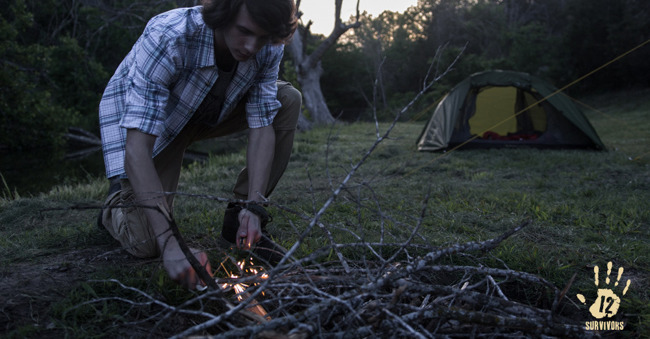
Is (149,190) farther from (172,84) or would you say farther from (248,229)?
(172,84)

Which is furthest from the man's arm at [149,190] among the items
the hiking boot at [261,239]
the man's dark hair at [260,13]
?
the man's dark hair at [260,13]

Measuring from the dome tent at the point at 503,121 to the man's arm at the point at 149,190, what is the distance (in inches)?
207

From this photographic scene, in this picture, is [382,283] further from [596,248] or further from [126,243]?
[596,248]

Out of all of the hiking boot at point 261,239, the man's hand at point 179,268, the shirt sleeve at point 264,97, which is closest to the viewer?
the man's hand at point 179,268

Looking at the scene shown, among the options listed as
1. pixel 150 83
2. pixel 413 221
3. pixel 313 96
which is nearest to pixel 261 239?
pixel 150 83

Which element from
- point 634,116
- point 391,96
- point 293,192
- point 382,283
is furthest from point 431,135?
point 391,96

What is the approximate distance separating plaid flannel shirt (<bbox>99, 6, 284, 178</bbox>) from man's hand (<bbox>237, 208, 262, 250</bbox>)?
49cm

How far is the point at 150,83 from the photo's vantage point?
1.83 meters

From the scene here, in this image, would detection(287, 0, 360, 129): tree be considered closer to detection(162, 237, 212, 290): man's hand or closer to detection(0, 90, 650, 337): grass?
detection(0, 90, 650, 337): grass

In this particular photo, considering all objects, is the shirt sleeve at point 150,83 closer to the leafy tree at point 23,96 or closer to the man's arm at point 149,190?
the man's arm at point 149,190

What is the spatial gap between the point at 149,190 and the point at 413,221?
5.88ft

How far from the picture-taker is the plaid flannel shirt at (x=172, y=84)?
181 centimetres

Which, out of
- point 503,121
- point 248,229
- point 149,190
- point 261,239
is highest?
point 503,121

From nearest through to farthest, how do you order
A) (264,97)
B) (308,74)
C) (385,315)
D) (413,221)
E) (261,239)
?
(385,315), (261,239), (264,97), (413,221), (308,74)
